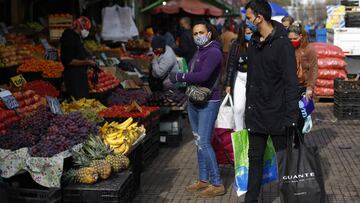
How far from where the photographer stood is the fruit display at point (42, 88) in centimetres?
891

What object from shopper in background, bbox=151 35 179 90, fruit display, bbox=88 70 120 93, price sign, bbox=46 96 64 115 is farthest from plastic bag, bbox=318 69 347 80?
price sign, bbox=46 96 64 115

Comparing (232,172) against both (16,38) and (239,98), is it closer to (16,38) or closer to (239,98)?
(239,98)

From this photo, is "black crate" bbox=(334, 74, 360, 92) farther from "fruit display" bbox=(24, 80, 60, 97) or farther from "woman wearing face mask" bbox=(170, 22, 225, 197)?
"woman wearing face mask" bbox=(170, 22, 225, 197)

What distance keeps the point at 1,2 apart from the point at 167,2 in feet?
29.0

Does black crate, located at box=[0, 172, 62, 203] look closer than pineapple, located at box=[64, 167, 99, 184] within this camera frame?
Yes

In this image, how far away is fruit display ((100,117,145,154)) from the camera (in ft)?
20.2

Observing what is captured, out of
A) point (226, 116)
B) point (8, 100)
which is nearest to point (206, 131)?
point (226, 116)

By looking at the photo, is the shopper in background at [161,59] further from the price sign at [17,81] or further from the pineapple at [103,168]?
the pineapple at [103,168]

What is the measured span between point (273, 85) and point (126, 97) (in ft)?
15.8

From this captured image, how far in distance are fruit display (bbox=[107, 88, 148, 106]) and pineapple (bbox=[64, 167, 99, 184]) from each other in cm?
398

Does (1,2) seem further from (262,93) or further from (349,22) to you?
(349,22)

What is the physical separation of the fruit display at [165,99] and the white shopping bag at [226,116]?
90.4 inches

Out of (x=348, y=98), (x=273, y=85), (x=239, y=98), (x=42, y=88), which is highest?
(x=273, y=85)

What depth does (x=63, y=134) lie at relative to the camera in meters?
5.71
